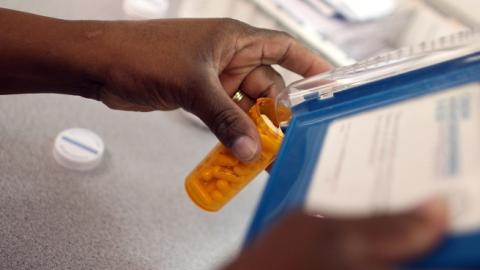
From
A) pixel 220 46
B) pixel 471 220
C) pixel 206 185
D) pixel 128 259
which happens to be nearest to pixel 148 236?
pixel 128 259

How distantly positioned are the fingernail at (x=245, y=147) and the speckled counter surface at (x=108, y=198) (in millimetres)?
242

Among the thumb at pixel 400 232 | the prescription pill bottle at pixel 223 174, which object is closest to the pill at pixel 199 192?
the prescription pill bottle at pixel 223 174

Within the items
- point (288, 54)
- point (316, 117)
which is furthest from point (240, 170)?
point (288, 54)

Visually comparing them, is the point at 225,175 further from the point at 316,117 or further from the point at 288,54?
the point at 288,54

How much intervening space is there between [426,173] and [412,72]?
0.64ft

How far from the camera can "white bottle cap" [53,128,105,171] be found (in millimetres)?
753

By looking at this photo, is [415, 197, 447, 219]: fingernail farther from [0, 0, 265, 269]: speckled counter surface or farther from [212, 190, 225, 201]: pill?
[0, 0, 265, 269]: speckled counter surface

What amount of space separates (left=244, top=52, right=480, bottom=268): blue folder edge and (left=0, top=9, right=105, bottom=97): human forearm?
0.97 feet

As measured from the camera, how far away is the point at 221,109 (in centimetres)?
57

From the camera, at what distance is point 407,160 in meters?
0.32

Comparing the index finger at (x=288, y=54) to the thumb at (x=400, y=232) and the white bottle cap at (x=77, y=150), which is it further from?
the thumb at (x=400, y=232)

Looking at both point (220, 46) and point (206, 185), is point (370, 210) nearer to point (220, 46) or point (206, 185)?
point (206, 185)

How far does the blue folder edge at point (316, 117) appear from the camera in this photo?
1.21 ft

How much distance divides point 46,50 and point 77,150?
0.62 ft
